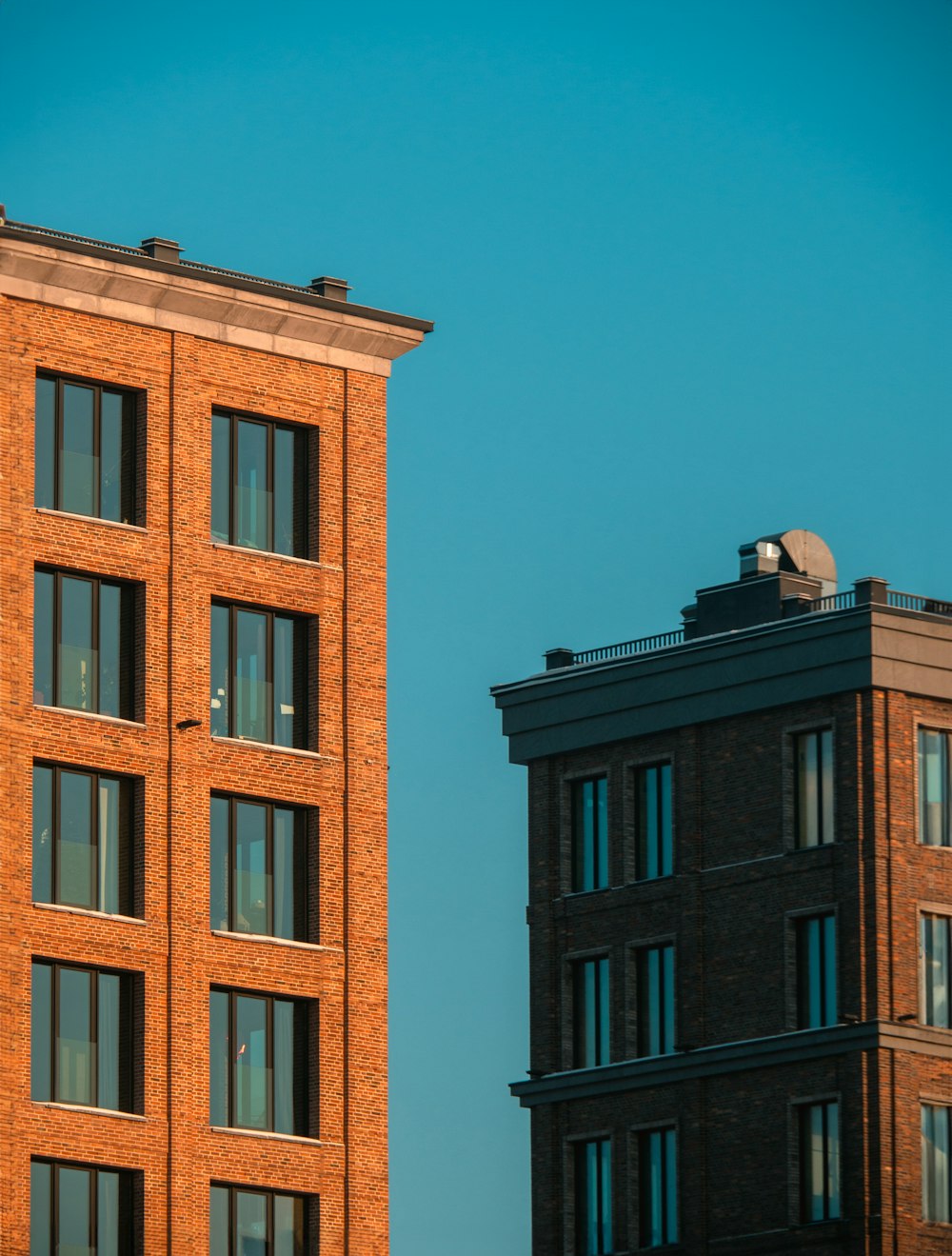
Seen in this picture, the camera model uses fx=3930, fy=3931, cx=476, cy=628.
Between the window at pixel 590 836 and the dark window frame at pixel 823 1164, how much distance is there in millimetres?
10119

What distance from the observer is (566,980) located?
112 metres

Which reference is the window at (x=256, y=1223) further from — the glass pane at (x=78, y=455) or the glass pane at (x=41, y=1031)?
the glass pane at (x=78, y=455)

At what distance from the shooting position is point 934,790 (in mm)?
107562

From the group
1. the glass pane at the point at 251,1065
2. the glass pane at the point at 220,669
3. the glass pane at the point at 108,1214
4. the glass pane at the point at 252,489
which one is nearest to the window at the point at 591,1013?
the glass pane at the point at 251,1065

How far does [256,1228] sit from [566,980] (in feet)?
102

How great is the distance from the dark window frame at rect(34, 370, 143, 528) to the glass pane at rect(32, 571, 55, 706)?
166 cm

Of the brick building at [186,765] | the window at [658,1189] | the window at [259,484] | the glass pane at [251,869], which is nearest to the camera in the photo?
the brick building at [186,765]

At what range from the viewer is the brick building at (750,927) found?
105 metres

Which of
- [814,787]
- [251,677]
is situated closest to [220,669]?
[251,677]

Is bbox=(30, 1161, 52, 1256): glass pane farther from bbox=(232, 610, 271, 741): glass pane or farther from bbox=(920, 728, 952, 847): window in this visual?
bbox=(920, 728, 952, 847): window

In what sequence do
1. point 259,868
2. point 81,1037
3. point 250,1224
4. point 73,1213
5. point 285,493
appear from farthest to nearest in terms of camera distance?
point 285,493
point 259,868
point 250,1224
point 81,1037
point 73,1213

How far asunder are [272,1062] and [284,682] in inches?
331

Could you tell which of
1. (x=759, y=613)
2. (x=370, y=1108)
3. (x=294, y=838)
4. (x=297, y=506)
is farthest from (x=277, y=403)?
(x=759, y=613)

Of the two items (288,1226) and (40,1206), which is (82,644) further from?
(288,1226)
